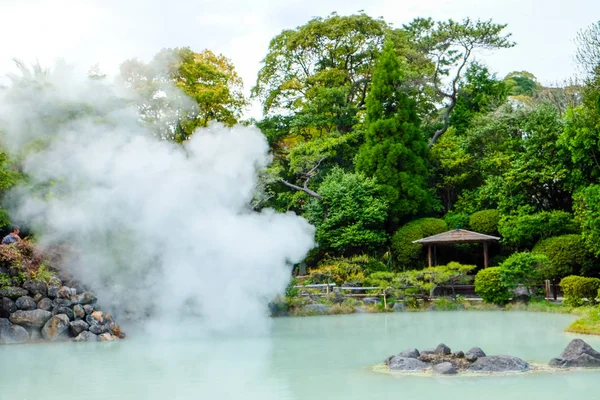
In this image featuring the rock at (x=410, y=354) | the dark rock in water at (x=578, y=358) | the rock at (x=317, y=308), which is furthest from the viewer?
the rock at (x=317, y=308)

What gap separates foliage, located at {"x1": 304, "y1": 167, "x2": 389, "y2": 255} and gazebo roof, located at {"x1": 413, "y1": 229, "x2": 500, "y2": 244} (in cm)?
222

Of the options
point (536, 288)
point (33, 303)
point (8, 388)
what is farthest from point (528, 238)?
point (8, 388)

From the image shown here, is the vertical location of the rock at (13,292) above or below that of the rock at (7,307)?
above

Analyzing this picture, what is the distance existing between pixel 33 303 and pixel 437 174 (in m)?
18.7

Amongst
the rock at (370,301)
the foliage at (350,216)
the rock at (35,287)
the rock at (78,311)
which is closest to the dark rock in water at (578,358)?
the rock at (78,311)

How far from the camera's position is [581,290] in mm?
18656

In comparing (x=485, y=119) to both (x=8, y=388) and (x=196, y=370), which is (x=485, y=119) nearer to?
(x=196, y=370)

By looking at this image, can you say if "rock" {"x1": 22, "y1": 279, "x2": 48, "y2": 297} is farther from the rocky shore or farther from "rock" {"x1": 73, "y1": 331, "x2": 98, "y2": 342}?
"rock" {"x1": 73, "y1": 331, "x2": 98, "y2": 342}

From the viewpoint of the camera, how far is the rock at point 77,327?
15.1 metres

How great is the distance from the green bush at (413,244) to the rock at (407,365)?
15.8 meters

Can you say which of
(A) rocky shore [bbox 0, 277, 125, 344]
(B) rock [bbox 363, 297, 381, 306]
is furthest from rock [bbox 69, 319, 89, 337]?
(B) rock [bbox 363, 297, 381, 306]

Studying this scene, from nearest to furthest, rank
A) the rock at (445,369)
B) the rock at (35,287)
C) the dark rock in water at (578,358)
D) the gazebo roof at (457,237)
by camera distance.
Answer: the rock at (445,369), the dark rock in water at (578,358), the rock at (35,287), the gazebo roof at (457,237)

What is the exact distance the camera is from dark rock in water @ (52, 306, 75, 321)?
1516 cm

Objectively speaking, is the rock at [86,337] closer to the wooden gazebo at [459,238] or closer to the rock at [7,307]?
the rock at [7,307]
